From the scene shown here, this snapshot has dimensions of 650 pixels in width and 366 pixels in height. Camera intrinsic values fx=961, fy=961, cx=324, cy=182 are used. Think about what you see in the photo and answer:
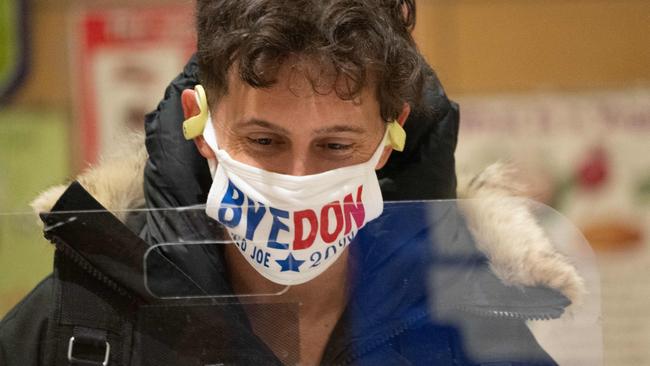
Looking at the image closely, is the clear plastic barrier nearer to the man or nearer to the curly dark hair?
the man

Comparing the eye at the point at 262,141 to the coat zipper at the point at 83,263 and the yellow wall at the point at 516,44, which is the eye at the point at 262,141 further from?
the yellow wall at the point at 516,44

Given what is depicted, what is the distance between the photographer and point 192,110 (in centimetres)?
124

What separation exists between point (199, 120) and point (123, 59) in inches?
51.7

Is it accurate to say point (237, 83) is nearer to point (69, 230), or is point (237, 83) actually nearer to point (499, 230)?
point (69, 230)

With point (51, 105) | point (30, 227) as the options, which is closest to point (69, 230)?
Answer: point (30, 227)

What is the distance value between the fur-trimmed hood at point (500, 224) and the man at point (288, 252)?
Answer: 0.01 m

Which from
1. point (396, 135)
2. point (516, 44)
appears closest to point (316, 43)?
point (396, 135)

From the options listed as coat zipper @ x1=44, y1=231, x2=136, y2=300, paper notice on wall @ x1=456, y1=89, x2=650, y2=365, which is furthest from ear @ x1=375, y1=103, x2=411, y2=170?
paper notice on wall @ x1=456, y1=89, x2=650, y2=365

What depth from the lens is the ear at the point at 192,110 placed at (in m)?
1.21

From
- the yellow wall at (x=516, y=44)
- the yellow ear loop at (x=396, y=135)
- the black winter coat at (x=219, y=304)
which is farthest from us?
the yellow wall at (x=516, y=44)

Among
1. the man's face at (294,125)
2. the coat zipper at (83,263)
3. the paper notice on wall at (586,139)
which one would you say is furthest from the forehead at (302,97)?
the paper notice on wall at (586,139)

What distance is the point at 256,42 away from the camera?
1093 millimetres

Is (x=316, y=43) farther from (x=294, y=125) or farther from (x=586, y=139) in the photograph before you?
(x=586, y=139)

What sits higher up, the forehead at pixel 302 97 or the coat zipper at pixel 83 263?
the forehead at pixel 302 97
